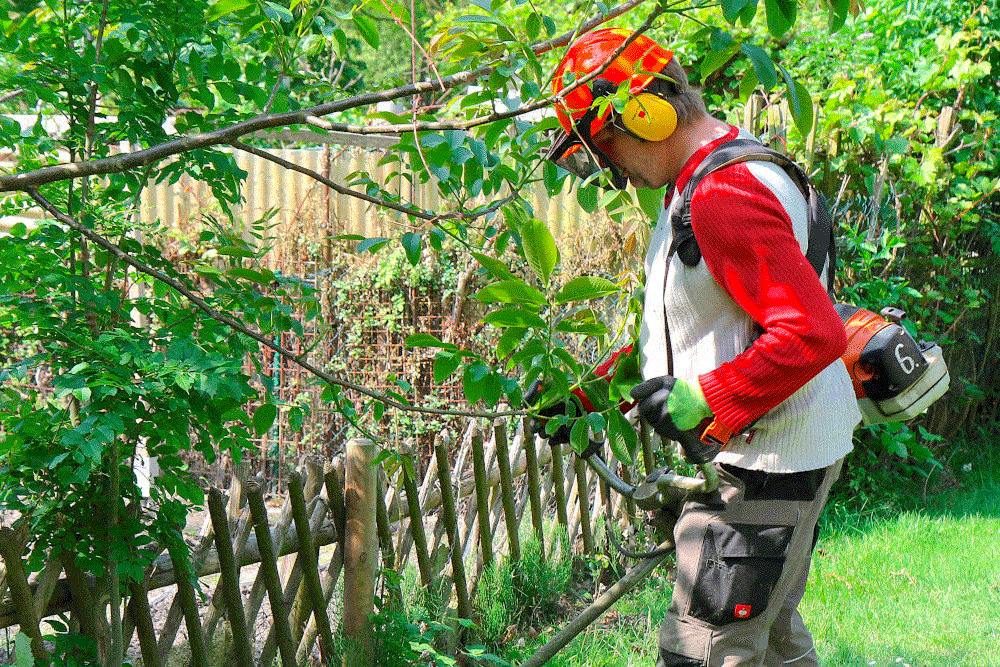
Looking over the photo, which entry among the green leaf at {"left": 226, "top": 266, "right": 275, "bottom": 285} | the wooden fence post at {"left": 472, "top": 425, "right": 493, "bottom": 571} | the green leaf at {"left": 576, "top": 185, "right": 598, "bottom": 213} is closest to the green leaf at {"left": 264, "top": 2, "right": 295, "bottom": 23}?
the green leaf at {"left": 226, "top": 266, "right": 275, "bottom": 285}

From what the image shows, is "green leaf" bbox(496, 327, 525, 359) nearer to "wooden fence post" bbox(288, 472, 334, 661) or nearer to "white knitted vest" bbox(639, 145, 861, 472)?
"white knitted vest" bbox(639, 145, 861, 472)

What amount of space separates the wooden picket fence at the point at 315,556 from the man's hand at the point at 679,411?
742 millimetres

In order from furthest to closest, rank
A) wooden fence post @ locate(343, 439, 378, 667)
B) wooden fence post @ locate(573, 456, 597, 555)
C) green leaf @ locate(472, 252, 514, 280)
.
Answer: wooden fence post @ locate(573, 456, 597, 555) → wooden fence post @ locate(343, 439, 378, 667) → green leaf @ locate(472, 252, 514, 280)

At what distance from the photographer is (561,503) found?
4.07m

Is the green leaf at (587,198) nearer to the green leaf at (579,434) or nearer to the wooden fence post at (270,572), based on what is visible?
the green leaf at (579,434)

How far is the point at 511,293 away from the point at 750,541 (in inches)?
32.3

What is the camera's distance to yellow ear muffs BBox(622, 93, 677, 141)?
1922 millimetres

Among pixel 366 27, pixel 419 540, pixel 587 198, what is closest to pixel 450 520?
pixel 419 540

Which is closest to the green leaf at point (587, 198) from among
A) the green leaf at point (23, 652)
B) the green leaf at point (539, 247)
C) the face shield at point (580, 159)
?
the face shield at point (580, 159)

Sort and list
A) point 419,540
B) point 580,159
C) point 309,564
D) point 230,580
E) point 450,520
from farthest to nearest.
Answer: point 450,520 → point 419,540 → point 309,564 → point 230,580 → point 580,159

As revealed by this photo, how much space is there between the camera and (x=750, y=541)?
1.92 m

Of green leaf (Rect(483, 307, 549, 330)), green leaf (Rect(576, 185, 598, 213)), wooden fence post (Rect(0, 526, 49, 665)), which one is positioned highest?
green leaf (Rect(576, 185, 598, 213))

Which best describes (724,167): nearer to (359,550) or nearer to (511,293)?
(511,293)

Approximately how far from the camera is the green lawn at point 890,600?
3.27 metres
